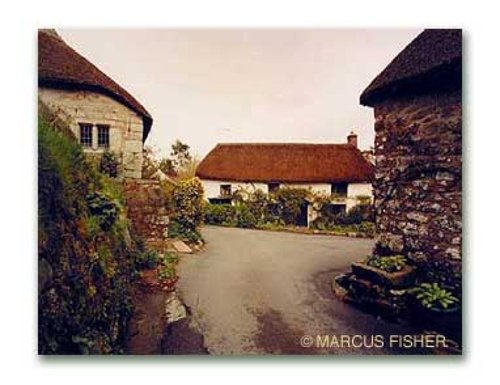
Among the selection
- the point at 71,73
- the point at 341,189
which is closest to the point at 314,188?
the point at 341,189

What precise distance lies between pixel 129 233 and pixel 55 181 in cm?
46

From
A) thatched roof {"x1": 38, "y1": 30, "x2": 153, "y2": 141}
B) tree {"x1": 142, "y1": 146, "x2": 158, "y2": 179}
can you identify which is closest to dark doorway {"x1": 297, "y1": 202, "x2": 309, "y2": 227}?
tree {"x1": 142, "y1": 146, "x2": 158, "y2": 179}

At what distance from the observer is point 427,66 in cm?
239

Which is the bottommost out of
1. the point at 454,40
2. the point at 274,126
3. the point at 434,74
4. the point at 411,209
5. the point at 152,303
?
the point at 152,303

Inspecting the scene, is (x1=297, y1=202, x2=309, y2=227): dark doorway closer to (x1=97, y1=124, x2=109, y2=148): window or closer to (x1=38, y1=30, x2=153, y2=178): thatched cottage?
(x1=38, y1=30, x2=153, y2=178): thatched cottage

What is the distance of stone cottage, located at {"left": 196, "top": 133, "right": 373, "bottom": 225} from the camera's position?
2.55 m

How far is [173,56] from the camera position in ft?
8.27

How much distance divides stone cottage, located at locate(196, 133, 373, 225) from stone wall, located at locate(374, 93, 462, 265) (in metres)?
0.14

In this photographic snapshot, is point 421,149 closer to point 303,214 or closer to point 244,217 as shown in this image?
point 303,214

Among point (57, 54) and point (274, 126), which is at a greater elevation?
point (57, 54)

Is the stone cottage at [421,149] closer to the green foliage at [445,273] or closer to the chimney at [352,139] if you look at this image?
the green foliage at [445,273]

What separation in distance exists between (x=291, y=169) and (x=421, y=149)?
70 cm
